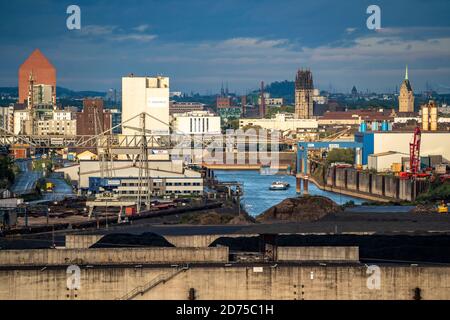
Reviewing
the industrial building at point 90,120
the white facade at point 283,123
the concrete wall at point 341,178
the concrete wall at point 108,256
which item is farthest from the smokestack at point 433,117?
the concrete wall at point 108,256

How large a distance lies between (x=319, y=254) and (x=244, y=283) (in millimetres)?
1765

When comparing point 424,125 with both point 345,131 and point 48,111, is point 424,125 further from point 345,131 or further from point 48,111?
point 48,111

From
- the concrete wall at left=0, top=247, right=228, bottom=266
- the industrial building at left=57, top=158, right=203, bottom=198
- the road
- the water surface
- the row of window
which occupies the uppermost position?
the concrete wall at left=0, top=247, right=228, bottom=266

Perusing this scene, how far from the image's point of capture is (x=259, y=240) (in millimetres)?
19578

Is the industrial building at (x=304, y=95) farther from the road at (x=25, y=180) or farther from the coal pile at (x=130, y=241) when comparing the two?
the coal pile at (x=130, y=241)

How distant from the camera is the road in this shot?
42.1 metres

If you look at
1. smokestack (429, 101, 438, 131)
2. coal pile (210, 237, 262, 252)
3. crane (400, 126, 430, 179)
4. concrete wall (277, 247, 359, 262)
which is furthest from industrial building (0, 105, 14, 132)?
concrete wall (277, 247, 359, 262)

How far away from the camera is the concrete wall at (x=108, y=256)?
17.5m

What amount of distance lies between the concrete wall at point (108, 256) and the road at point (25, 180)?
22882 mm

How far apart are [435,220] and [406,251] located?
695cm

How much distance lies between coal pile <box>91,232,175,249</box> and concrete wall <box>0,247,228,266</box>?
198cm

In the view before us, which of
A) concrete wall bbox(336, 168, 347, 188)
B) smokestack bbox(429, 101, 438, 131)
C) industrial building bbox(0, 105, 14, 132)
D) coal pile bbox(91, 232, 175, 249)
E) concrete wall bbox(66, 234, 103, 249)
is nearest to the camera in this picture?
concrete wall bbox(66, 234, 103, 249)

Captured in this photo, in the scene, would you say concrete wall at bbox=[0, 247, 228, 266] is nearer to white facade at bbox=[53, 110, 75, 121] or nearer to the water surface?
the water surface
